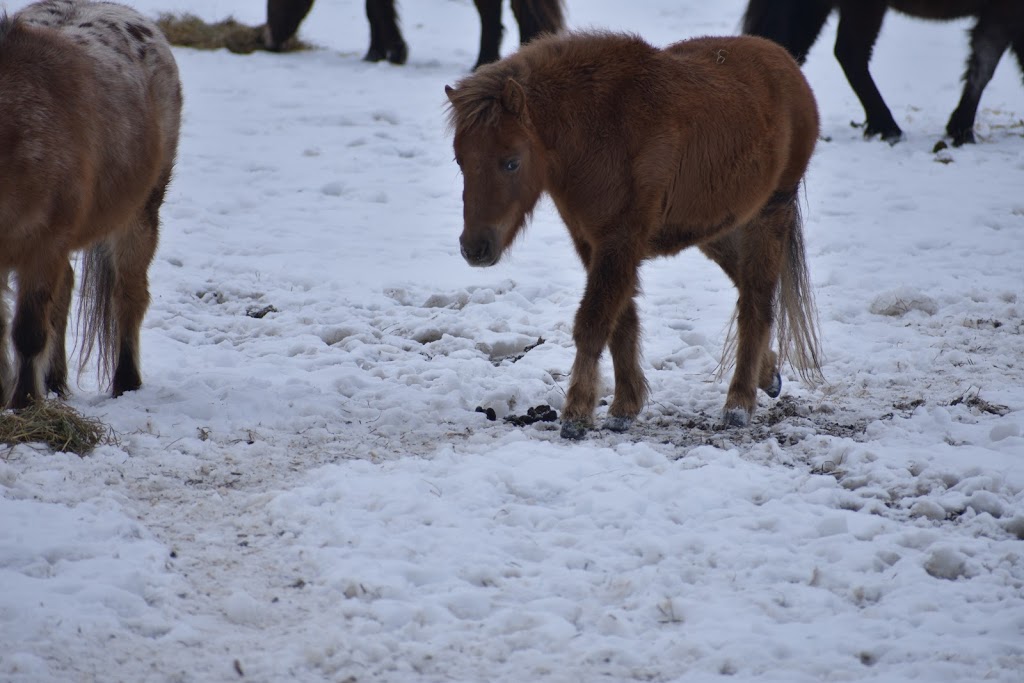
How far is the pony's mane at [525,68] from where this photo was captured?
14.6 ft

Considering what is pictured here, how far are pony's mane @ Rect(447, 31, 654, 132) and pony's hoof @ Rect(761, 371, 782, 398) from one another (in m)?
1.86

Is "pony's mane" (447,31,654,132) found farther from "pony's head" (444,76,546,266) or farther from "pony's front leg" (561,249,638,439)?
"pony's front leg" (561,249,638,439)

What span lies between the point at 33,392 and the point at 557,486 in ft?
7.96

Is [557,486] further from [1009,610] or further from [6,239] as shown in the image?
[6,239]

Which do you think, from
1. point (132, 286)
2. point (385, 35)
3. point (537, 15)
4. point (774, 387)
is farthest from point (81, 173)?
point (385, 35)

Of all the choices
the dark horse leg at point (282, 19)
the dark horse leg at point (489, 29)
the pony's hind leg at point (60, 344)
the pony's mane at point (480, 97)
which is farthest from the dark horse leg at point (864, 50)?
the pony's hind leg at point (60, 344)

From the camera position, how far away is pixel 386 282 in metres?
7.04

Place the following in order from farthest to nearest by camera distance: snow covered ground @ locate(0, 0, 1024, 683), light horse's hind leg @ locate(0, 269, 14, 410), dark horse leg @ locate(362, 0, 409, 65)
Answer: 1. dark horse leg @ locate(362, 0, 409, 65)
2. light horse's hind leg @ locate(0, 269, 14, 410)
3. snow covered ground @ locate(0, 0, 1024, 683)

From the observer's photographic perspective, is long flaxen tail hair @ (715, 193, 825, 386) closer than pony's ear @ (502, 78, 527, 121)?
No

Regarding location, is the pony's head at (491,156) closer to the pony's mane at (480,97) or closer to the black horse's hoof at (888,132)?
the pony's mane at (480,97)

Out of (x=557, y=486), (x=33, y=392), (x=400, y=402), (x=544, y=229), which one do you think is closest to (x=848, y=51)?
(x=544, y=229)

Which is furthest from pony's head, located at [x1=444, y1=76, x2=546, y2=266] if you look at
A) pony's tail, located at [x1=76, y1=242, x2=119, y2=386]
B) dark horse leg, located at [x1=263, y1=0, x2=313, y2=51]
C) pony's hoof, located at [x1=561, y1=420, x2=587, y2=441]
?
dark horse leg, located at [x1=263, y1=0, x2=313, y2=51]

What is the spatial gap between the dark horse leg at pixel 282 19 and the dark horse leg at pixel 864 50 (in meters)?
6.45

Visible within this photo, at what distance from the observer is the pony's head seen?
445 cm
